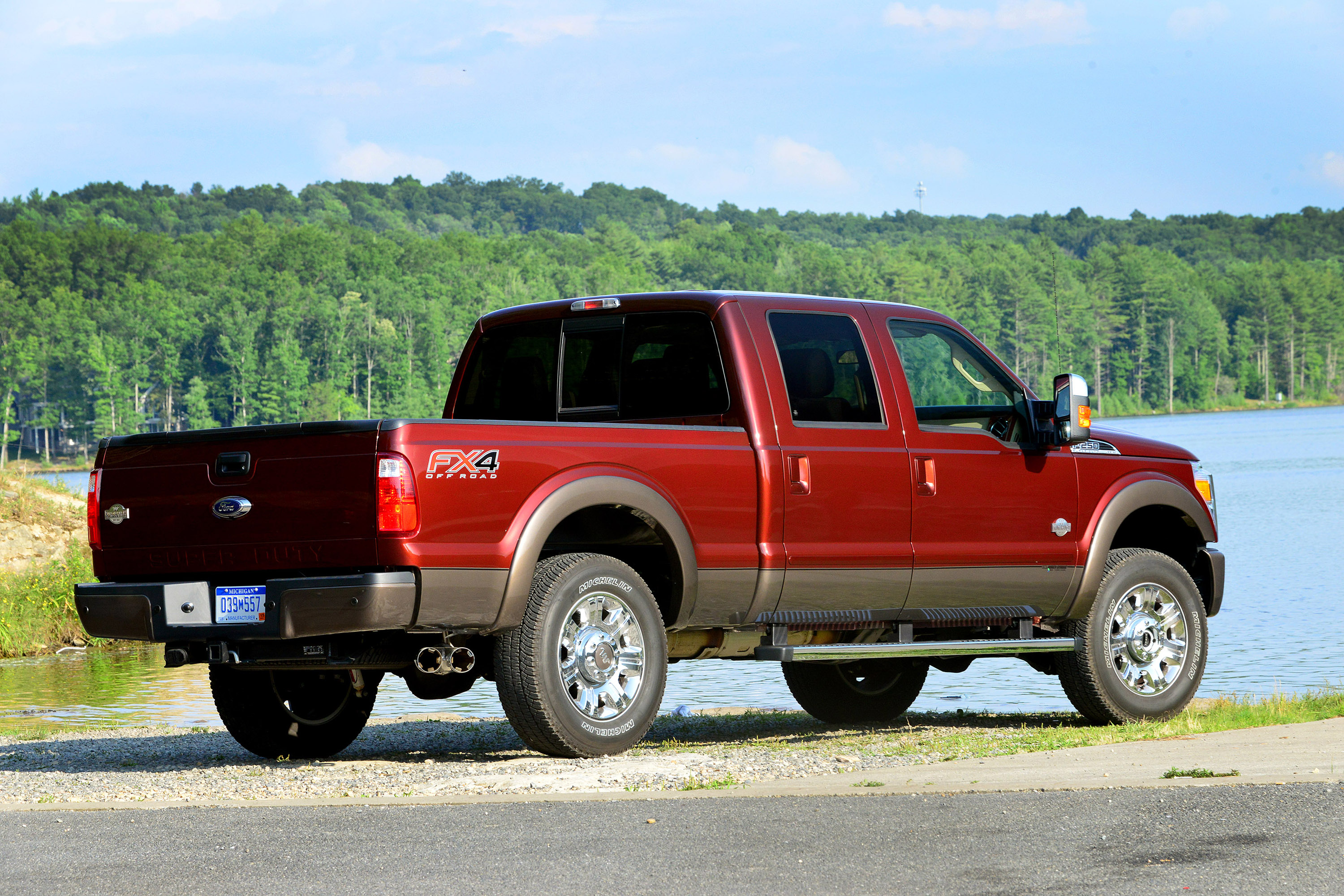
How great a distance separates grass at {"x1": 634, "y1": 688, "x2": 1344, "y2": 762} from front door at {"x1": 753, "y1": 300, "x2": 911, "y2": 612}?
0.80 metres

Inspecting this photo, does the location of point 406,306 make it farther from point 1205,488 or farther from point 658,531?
point 658,531

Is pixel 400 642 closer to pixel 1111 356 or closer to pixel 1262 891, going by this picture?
pixel 1262 891

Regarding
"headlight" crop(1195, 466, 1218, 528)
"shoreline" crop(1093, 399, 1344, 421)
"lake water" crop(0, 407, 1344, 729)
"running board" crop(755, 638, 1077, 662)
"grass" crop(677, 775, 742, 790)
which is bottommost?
"lake water" crop(0, 407, 1344, 729)

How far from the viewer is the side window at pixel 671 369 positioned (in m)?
8.62

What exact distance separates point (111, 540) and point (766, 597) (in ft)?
9.96

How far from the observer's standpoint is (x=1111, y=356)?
170125 millimetres

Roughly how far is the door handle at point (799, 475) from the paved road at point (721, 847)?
6.35ft

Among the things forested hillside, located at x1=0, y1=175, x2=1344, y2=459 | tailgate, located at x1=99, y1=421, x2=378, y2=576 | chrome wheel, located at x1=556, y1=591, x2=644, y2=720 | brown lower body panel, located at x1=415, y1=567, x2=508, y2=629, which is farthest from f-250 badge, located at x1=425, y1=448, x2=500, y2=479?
forested hillside, located at x1=0, y1=175, x2=1344, y2=459

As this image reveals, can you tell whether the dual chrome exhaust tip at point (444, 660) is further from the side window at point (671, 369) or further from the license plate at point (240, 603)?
the side window at point (671, 369)

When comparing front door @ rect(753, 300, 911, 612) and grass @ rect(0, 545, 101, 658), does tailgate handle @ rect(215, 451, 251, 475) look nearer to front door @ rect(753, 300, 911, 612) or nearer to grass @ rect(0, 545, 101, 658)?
front door @ rect(753, 300, 911, 612)

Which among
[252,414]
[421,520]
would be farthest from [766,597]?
[252,414]

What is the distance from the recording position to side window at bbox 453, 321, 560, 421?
30.1 feet

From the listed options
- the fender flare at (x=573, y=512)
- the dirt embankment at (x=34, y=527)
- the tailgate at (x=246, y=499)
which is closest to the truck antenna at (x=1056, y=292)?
the dirt embankment at (x=34, y=527)

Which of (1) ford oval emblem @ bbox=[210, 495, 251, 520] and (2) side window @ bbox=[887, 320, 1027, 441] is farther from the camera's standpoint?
(2) side window @ bbox=[887, 320, 1027, 441]
